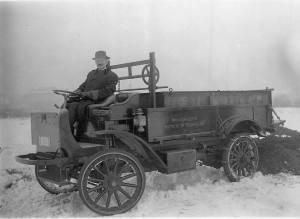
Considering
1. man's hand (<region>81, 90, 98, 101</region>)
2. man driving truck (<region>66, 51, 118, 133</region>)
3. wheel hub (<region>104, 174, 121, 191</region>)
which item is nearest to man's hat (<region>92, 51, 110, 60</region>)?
man driving truck (<region>66, 51, 118, 133</region>)

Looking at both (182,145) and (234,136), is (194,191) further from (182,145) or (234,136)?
(234,136)

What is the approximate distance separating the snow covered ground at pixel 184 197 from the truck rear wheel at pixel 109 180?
0.67 feet

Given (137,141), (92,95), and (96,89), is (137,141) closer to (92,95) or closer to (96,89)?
(92,95)

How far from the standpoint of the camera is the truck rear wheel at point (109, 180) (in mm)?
4688

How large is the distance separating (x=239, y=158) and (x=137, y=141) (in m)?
2.48

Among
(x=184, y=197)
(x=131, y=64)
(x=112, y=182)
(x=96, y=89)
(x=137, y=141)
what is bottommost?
(x=184, y=197)

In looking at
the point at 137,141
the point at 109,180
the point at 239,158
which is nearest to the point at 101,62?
the point at 137,141

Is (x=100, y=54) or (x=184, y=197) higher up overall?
(x=100, y=54)

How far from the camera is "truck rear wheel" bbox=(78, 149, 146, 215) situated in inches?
185

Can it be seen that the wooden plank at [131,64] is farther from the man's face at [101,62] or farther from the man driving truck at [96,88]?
the man's face at [101,62]

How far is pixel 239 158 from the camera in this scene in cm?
676

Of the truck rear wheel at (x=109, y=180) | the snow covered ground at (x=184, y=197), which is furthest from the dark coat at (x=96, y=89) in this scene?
the snow covered ground at (x=184, y=197)

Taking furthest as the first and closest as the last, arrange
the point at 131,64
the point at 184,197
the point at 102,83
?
the point at 131,64, the point at 102,83, the point at 184,197

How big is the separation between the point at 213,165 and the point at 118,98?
8.51ft
